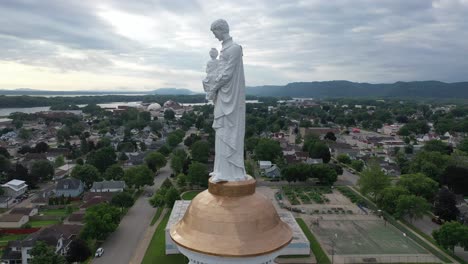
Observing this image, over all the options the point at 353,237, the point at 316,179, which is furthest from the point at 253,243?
the point at 316,179

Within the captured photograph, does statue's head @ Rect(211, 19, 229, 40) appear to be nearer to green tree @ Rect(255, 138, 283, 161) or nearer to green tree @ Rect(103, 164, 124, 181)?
green tree @ Rect(103, 164, 124, 181)

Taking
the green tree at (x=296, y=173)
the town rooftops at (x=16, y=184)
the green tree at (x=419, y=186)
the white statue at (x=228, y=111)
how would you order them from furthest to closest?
the green tree at (x=296, y=173) → the town rooftops at (x=16, y=184) → the green tree at (x=419, y=186) → the white statue at (x=228, y=111)

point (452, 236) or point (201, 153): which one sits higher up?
point (201, 153)

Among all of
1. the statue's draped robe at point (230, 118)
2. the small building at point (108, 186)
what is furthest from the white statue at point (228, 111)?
A: the small building at point (108, 186)

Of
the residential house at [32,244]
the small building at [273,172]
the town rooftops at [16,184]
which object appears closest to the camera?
the residential house at [32,244]

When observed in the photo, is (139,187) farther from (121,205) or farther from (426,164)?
(426,164)

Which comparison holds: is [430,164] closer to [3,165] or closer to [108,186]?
[108,186]

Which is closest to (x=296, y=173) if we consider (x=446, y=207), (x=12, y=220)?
(x=446, y=207)

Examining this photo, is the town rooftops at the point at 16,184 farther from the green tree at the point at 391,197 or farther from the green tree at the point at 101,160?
the green tree at the point at 391,197
